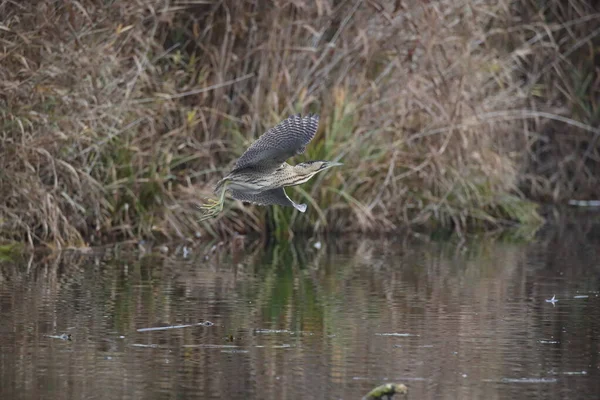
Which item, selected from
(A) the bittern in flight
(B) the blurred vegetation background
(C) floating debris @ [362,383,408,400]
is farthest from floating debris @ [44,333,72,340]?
(B) the blurred vegetation background

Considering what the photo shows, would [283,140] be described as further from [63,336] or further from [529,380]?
[529,380]

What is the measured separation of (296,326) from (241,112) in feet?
19.7

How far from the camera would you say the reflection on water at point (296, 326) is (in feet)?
19.2

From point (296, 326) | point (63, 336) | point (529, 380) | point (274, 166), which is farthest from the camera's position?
point (274, 166)

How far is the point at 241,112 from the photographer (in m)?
13.2

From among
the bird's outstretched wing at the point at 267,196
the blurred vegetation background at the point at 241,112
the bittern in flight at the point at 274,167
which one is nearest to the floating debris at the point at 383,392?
the bittern in flight at the point at 274,167

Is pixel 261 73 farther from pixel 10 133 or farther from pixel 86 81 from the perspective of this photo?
pixel 10 133

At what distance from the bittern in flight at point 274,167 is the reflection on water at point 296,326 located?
0.70 meters

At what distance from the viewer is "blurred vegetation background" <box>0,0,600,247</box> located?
34.2ft

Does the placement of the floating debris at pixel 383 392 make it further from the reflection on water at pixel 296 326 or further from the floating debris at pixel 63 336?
the floating debris at pixel 63 336

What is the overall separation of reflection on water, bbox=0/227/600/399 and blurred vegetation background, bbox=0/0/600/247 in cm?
88

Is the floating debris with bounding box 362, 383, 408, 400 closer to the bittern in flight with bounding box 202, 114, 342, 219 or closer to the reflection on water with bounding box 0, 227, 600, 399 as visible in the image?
the reflection on water with bounding box 0, 227, 600, 399

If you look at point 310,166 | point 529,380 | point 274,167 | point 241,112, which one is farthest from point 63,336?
point 241,112

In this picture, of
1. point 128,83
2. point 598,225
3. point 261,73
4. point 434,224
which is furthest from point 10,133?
point 598,225
